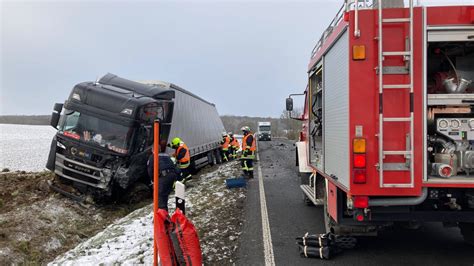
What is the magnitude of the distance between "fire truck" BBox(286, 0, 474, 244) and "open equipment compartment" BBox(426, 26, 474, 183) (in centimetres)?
1

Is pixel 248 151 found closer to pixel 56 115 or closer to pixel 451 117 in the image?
pixel 56 115

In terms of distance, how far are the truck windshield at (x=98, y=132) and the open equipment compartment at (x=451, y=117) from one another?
721 centimetres

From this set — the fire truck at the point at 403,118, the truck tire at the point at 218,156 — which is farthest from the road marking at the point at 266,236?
the truck tire at the point at 218,156

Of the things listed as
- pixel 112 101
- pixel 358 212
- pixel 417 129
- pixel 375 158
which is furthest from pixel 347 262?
pixel 112 101

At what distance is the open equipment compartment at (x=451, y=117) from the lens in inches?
168

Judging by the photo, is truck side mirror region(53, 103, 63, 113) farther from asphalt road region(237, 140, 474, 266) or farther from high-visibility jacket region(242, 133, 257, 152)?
high-visibility jacket region(242, 133, 257, 152)

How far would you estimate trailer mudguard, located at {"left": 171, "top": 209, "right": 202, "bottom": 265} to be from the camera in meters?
4.34

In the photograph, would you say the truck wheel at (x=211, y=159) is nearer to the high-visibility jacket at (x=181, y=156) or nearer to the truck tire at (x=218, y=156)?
the truck tire at (x=218, y=156)

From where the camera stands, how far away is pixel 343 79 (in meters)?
4.73

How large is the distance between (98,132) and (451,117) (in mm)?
7983

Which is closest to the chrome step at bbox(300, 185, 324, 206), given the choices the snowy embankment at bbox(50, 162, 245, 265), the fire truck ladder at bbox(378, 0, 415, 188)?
the snowy embankment at bbox(50, 162, 245, 265)

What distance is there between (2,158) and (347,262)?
Answer: 75.2 ft

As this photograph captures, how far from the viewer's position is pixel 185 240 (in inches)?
171

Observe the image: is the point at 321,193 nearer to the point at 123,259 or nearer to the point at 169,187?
the point at 169,187
